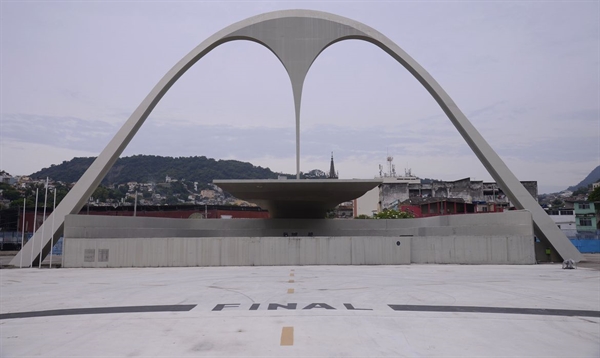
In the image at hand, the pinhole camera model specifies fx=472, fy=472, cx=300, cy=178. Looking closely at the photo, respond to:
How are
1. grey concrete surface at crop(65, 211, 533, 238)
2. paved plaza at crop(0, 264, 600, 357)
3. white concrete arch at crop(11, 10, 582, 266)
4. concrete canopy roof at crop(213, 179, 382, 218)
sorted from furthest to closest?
1. concrete canopy roof at crop(213, 179, 382, 218)
2. white concrete arch at crop(11, 10, 582, 266)
3. grey concrete surface at crop(65, 211, 533, 238)
4. paved plaza at crop(0, 264, 600, 357)

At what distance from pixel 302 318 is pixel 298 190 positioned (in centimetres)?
2330

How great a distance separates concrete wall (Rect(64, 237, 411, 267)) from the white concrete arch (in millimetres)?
3437

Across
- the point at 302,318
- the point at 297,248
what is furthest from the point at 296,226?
the point at 302,318

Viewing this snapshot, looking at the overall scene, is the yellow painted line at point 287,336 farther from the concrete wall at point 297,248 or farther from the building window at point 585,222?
the building window at point 585,222

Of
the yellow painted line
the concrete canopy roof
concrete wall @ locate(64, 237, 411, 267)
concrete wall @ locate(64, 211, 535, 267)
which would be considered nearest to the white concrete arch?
concrete wall @ locate(64, 211, 535, 267)

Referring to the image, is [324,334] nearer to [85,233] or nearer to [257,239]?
[257,239]

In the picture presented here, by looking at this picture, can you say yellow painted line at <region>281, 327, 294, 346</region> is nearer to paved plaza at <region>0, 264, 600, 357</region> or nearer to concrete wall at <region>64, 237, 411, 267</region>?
paved plaza at <region>0, 264, 600, 357</region>

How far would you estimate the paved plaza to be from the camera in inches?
305

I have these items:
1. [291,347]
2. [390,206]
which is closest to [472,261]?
[291,347]

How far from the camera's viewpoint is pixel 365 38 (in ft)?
113

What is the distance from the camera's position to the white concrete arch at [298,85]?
2791cm

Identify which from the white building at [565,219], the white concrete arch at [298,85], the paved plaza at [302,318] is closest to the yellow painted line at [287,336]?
the paved plaza at [302,318]

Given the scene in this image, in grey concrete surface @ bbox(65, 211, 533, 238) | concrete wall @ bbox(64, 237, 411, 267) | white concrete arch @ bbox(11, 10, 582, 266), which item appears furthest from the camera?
Answer: white concrete arch @ bbox(11, 10, 582, 266)

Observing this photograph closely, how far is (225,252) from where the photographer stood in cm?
2617
